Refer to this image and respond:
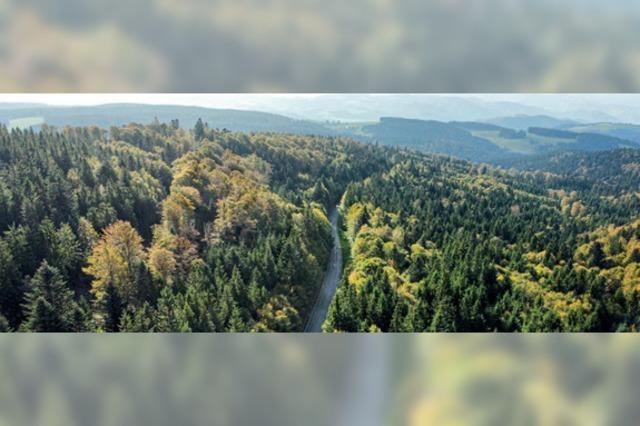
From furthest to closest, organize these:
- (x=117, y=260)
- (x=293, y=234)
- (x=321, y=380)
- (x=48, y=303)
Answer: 1. (x=293, y=234)
2. (x=117, y=260)
3. (x=48, y=303)
4. (x=321, y=380)

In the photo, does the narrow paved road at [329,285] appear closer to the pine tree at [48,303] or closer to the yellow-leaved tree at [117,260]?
the yellow-leaved tree at [117,260]
